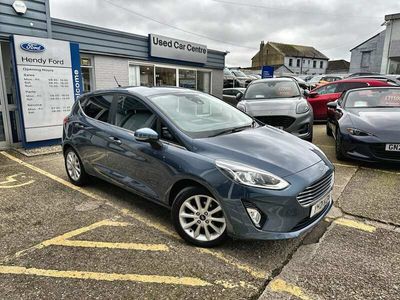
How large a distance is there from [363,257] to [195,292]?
5.22ft

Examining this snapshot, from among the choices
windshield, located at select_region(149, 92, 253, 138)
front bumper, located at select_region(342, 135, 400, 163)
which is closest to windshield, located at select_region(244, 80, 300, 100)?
front bumper, located at select_region(342, 135, 400, 163)

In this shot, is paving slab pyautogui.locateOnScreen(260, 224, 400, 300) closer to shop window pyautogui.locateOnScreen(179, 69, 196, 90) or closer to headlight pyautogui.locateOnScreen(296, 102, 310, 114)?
headlight pyautogui.locateOnScreen(296, 102, 310, 114)

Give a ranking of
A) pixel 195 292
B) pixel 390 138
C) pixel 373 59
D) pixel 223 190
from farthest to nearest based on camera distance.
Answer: pixel 373 59 → pixel 390 138 → pixel 223 190 → pixel 195 292

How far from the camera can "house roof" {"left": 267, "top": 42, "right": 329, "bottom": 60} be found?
61134mm

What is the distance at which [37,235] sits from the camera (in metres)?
3.29

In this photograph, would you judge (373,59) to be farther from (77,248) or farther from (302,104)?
(77,248)

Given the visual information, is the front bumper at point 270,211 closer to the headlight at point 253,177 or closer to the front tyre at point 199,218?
the headlight at point 253,177

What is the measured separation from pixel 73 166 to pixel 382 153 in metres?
4.86

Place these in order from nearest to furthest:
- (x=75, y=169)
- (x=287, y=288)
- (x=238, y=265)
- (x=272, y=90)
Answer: (x=287, y=288)
(x=238, y=265)
(x=75, y=169)
(x=272, y=90)

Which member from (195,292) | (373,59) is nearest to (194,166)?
(195,292)

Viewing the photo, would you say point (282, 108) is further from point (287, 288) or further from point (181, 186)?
point (287, 288)

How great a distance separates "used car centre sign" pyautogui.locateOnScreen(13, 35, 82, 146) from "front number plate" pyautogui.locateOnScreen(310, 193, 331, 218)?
6.60m

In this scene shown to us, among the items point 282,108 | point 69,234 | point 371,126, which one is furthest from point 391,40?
point 69,234

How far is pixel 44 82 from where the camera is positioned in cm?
723
